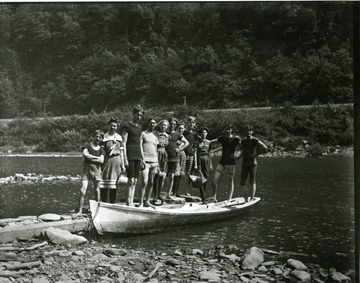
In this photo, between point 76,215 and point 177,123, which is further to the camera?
point 177,123

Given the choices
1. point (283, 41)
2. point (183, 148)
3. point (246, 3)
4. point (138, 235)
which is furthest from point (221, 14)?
point (138, 235)

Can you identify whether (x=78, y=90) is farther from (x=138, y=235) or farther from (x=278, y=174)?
(x=278, y=174)

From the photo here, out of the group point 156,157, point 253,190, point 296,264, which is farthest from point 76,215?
point 296,264

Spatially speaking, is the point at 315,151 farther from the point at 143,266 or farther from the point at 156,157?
the point at 143,266

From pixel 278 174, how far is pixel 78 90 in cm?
434

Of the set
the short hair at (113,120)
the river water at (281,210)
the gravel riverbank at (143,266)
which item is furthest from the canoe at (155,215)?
the short hair at (113,120)

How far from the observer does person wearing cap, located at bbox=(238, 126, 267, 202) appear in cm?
723

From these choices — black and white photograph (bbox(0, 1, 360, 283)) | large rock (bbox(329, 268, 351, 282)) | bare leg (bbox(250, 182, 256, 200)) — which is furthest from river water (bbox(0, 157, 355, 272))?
bare leg (bbox(250, 182, 256, 200))

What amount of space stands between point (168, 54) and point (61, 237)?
2866 millimetres

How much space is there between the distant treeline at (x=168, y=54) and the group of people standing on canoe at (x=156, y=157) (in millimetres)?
507

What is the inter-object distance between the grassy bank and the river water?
30 cm

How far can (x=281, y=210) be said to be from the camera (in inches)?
307

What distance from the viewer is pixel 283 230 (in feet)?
22.3

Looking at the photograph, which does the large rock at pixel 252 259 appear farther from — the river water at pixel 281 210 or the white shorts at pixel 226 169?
the white shorts at pixel 226 169
